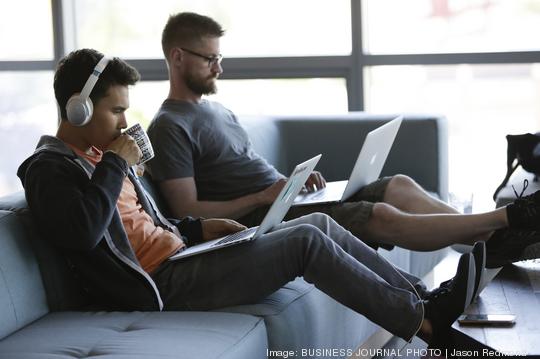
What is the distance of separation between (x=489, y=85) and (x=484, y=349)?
9.03ft

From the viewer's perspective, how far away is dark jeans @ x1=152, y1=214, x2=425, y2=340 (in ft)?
8.03

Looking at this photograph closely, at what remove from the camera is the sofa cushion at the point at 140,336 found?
7.02 ft

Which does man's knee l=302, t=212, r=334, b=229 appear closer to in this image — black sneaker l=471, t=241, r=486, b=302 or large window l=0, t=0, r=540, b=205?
black sneaker l=471, t=241, r=486, b=302

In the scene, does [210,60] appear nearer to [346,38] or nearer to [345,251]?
[345,251]

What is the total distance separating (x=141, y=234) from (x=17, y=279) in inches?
14.2

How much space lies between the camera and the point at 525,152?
3588mm

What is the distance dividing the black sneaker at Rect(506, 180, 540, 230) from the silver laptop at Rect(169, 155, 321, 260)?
0.64 m

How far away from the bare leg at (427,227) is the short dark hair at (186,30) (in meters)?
0.92

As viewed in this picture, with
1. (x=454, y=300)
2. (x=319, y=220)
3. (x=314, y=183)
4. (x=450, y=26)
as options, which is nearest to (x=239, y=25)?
(x=450, y=26)

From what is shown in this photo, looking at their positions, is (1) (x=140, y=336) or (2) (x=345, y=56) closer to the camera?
(1) (x=140, y=336)

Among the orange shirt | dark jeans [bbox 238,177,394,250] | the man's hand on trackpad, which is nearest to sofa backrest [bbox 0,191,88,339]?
the orange shirt

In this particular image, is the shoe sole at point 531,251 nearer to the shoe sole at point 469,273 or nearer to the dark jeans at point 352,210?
Answer: the shoe sole at point 469,273

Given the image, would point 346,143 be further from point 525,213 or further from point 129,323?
point 129,323

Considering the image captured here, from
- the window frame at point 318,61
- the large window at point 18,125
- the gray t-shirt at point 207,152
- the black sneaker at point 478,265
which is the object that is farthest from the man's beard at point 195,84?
the large window at point 18,125
